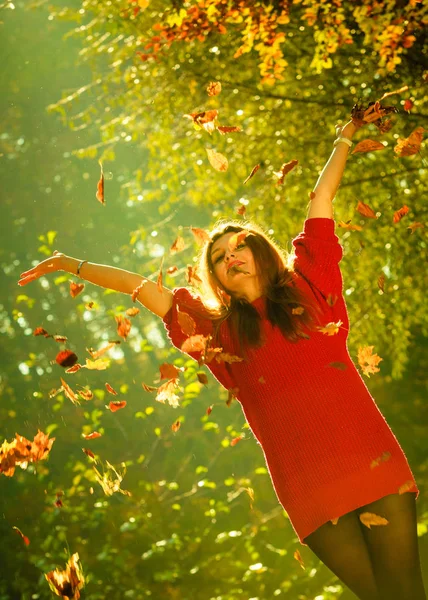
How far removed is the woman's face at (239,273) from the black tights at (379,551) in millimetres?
765

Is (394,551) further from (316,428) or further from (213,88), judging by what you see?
(213,88)

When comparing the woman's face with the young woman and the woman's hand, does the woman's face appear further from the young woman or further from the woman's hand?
the woman's hand

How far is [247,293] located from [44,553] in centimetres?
588

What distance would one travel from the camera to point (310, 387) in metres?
2.14

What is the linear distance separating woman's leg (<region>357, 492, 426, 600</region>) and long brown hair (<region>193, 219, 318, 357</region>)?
552 mm

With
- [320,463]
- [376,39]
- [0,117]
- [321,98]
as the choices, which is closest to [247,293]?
[320,463]

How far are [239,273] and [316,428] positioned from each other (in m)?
0.57

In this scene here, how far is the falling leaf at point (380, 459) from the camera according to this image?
2064mm

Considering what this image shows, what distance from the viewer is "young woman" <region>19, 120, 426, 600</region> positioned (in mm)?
2033

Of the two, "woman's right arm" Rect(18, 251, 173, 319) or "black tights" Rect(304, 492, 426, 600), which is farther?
"woman's right arm" Rect(18, 251, 173, 319)

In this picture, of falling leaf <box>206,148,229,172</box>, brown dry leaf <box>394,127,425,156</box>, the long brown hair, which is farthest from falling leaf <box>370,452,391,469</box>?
falling leaf <box>206,148,229,172</box>

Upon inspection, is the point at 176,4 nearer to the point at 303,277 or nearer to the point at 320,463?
the point at 303,277

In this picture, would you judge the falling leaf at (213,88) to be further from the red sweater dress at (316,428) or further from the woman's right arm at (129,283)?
the red sweater dress at (316,428)

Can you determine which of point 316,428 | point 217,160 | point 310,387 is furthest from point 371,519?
point 217,160
